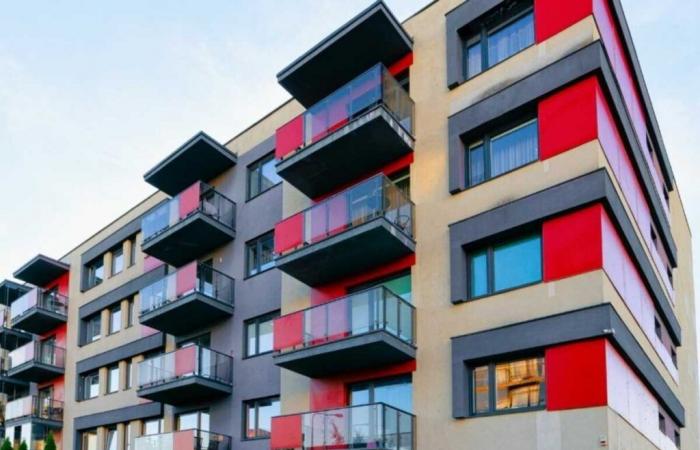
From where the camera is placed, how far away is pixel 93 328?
30.4 meters

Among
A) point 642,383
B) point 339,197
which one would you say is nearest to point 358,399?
point 339,197

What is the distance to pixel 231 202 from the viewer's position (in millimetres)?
22906

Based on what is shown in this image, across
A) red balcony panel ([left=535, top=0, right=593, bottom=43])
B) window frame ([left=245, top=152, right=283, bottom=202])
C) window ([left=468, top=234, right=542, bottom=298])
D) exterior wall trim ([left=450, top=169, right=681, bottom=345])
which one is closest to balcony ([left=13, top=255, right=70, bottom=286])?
window frame ([left=245, top=152, right=283, bottom=202])

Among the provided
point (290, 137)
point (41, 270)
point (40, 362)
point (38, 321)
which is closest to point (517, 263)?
point (290, 137)

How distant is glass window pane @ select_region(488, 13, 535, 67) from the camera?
1590cm

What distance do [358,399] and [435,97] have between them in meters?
6.87

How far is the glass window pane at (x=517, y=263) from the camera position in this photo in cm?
1452

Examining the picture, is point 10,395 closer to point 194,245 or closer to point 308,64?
point 194,245

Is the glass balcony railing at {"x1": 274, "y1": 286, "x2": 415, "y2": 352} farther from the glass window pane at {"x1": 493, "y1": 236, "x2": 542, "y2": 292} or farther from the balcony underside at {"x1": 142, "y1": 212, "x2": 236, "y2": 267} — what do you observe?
the balcony underside at {"x1": 142, "y1": 212, "x2": 236, "y2": 267}

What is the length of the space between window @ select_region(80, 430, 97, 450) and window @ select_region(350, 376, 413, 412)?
47.3 feet

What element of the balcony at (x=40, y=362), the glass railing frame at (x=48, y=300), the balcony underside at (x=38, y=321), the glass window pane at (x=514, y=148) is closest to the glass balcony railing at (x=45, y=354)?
the balcony at (x=40, y=362)

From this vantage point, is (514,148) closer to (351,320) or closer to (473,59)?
(473,59)

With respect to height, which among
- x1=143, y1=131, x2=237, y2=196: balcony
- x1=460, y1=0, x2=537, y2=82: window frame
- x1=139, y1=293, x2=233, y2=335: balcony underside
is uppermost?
x1=460, y1=0, x2=537, y2=82: window frame

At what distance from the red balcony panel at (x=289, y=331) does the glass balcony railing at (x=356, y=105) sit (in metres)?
4.12
